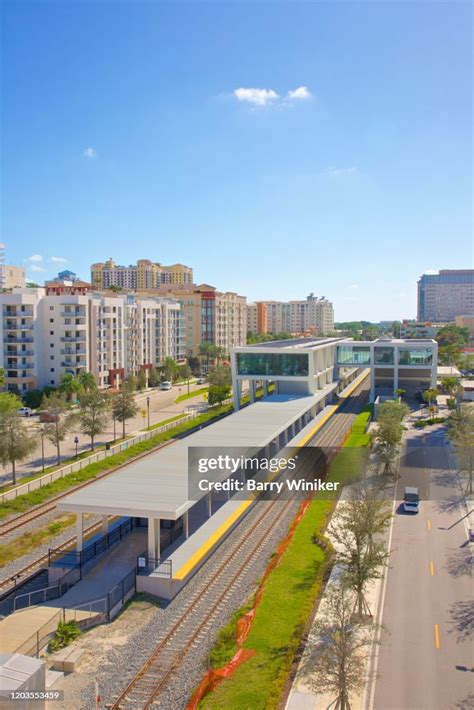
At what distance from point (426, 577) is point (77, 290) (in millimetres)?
49984

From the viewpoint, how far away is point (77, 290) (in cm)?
6094

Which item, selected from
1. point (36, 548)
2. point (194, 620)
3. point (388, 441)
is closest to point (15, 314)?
point (36, 548)

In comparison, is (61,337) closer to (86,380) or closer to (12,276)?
(86,380)

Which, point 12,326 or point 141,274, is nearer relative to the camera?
point 12,326

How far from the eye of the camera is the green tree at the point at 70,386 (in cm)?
5125

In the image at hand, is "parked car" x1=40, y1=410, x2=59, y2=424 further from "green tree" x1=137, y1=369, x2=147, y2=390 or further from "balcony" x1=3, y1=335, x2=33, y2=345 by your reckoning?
"green tree" x1=137, y1=369, x2=147, y2=390

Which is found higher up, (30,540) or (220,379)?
(220,379)

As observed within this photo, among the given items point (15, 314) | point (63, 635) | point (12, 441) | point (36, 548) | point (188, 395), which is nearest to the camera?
point (63, 635)

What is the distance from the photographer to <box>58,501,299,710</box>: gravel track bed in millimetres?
13203

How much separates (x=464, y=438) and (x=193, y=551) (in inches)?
636

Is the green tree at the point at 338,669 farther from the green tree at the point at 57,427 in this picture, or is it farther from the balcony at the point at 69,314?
the balcony at the point at 69,314

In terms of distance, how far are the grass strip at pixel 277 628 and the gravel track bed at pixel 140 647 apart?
22.4 inches

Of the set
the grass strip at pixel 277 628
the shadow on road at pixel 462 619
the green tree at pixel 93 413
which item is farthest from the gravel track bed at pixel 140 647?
the green tree at pixel 93 413

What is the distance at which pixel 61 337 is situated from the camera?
56.0 metres
